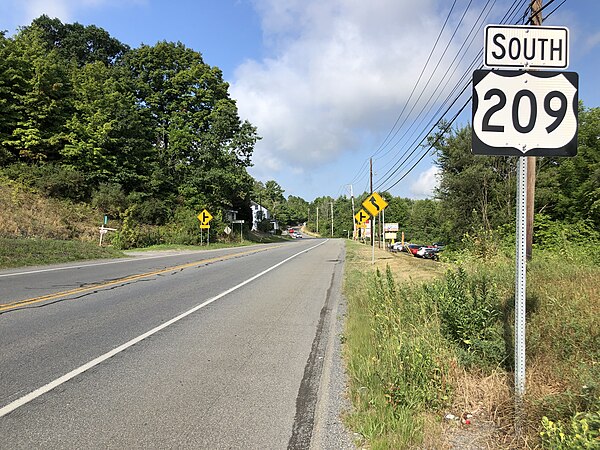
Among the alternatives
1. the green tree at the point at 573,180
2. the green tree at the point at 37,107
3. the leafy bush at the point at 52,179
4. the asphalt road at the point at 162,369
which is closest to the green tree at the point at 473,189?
the green tree at the point at 573,180

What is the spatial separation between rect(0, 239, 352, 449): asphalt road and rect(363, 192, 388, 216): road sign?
9823 millimetres

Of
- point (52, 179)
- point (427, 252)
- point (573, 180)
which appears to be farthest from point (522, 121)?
point (427, 252)

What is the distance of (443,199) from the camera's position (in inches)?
1163

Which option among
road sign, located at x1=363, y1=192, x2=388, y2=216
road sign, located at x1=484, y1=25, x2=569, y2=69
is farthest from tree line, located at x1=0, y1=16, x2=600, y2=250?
road sign, located at x1=484, y1=25, x2=569, y2=69

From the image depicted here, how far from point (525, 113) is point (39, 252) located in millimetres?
22694

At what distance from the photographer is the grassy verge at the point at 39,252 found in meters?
18.6

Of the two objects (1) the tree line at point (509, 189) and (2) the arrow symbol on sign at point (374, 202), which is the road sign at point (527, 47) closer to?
(1) the tree line at point (509, 189)

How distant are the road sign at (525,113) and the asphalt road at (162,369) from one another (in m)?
2.88

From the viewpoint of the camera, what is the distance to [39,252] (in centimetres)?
2062

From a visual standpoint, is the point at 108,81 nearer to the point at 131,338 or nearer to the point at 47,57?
the point at 47,57

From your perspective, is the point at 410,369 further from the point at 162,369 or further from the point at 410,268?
the point at 410,268

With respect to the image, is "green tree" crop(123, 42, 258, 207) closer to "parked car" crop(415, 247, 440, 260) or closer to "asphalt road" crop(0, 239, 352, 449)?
"parked car" crop(415, 247, 440, 260)

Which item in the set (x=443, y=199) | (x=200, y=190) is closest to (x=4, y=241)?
(x=443, y=199)

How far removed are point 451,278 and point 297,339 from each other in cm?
268
